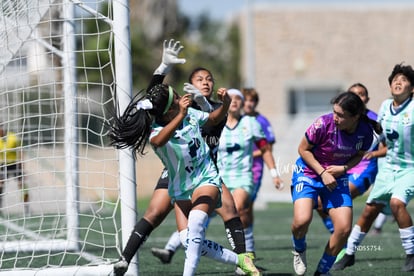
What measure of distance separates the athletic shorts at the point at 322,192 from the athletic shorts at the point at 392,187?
103cm

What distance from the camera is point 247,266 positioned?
755 centimetres

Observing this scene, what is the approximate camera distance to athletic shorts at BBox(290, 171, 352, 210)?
7.86 metres

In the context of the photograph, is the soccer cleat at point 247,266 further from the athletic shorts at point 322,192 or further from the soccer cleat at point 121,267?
the soccer cleat at point 121,267

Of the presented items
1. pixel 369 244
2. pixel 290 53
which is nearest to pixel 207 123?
pixel 369 244

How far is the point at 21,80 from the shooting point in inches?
393

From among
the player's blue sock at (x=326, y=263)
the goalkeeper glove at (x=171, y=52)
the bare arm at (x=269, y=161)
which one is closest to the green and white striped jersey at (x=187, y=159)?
the goalkeeper glove at (x=171, y=52)

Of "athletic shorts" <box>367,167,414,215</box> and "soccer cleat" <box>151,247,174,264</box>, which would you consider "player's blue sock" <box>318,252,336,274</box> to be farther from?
"soccer cleat" <box>151,247,174,264</box>

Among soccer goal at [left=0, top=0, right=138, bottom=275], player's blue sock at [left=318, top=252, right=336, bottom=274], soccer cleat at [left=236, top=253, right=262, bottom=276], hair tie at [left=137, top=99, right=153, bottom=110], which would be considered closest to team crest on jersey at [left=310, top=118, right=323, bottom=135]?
player's blue sock at [left=318, top=252, right=336, bottom=274]

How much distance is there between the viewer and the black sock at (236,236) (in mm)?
7848

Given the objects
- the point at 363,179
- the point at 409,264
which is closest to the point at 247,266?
the point at 409,264

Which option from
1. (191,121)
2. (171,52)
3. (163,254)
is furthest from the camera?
(163,254)

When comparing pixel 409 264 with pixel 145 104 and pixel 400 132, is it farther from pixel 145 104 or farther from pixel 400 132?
pixel 145 104

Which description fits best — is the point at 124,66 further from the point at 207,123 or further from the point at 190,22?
the point at 190,22

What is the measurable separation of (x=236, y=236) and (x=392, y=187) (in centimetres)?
197
